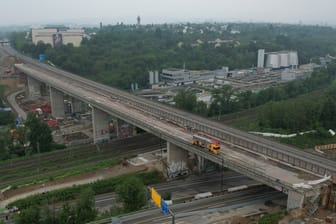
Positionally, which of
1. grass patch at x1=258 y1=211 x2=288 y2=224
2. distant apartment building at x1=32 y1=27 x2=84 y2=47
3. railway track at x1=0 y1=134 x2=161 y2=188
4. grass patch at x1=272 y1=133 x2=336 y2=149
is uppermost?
distant apartment building at x1=32 y1=27 x2=84 y2=47

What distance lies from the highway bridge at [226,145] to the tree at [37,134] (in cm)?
771

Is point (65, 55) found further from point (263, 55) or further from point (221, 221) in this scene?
point (221, 221)

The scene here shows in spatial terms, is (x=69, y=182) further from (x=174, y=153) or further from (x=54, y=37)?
(x=54, y=37)

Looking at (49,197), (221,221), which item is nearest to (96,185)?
(49,197)

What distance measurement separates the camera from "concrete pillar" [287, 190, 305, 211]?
2250 cm

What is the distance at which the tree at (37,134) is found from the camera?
45.2 metres

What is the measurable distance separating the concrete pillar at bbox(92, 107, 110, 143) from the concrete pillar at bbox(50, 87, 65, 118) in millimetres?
19528

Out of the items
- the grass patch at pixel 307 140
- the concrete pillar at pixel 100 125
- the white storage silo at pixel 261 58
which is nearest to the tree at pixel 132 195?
the grass patch at pixel 307 140

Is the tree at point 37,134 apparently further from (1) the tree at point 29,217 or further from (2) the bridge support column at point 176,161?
(1) the tree at point 29,217

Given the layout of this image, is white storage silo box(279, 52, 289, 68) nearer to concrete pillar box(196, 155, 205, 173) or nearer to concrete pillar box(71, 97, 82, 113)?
concrete pillar box(71, 97, 82, 113)

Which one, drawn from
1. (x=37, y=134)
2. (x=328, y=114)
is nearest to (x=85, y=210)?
(x=37, y=134)

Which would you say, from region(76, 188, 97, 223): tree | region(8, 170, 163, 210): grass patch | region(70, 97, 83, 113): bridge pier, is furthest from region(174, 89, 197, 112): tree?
region(76, 188, 97, 223): tree

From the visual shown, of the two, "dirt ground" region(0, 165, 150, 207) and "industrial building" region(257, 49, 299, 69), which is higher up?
"industrial building" region(257, 49, 299, 69)

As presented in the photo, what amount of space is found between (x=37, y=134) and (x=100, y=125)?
9584 millimetres
